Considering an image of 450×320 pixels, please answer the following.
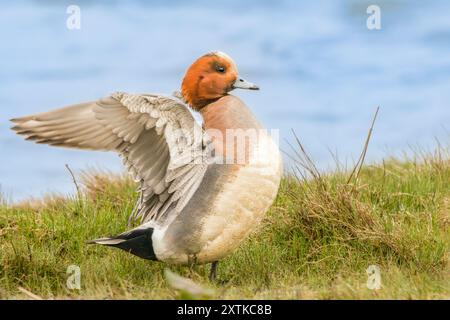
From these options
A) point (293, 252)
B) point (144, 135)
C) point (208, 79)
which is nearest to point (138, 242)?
point (144, 135)

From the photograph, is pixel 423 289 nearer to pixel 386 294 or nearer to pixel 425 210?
pixel 386 294

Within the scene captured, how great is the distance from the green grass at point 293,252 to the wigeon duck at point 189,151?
352 millimetres

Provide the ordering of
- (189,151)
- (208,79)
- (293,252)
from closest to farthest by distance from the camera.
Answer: (189,151)
(208,79)
(293,252)

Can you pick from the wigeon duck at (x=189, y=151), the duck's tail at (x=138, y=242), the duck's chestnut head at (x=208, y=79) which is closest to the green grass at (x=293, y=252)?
the duck's tail at (x=138, y=242)

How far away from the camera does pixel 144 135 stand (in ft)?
16.8

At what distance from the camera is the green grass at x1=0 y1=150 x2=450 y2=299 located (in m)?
5.08

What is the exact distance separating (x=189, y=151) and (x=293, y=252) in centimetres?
164

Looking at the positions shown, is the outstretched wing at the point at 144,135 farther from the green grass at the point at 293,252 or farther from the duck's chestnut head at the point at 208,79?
the green grass at the point at 293,252

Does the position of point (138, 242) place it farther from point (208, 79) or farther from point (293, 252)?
point (293, 252)

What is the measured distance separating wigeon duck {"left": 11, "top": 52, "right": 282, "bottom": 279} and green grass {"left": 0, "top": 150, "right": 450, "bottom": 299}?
352 millimetres

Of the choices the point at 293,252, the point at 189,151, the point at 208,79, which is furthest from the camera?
the point at 293,252

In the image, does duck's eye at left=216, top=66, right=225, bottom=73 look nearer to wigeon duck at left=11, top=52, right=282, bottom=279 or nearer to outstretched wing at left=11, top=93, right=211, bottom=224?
wigeon duck at left=11, top=52, right=282, bottom=279

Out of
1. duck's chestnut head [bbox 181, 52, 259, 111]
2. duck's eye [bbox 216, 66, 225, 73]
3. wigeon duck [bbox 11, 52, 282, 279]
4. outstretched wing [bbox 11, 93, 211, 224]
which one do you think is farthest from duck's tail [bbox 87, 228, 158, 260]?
duck's eye [bbox 216, 66, 225, 73]
